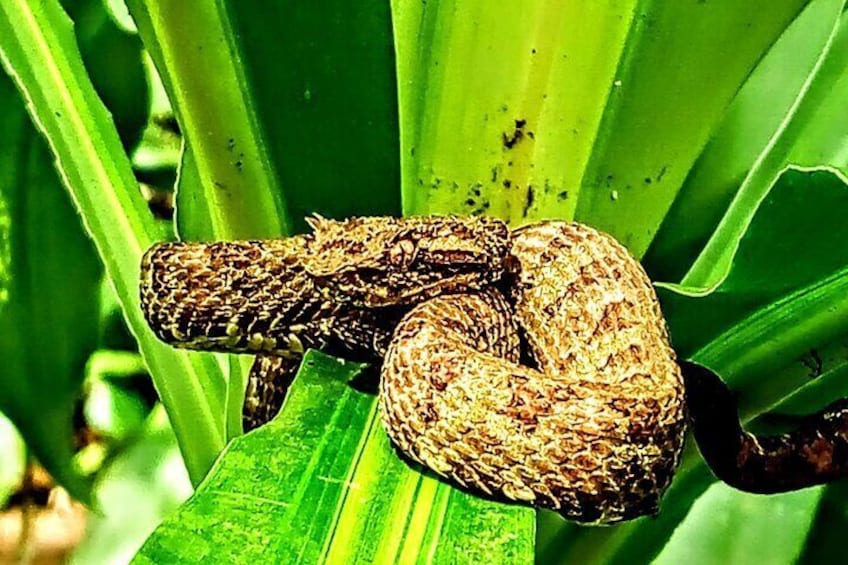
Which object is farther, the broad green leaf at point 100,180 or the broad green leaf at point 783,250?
the broad green leaf at point 100,180

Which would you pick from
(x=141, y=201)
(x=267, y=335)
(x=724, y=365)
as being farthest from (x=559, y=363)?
(x=141, y=201)

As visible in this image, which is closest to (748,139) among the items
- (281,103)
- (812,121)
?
(812,121)

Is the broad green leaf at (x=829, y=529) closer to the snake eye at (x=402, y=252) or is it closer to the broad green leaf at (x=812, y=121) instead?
the broad green leaf at (x=812, y=121)


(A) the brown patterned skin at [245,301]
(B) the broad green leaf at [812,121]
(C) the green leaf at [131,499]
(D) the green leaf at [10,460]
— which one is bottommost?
(D) the green leaf at [10,460]

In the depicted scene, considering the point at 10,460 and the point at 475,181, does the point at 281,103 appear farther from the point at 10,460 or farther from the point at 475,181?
the point at 10,460

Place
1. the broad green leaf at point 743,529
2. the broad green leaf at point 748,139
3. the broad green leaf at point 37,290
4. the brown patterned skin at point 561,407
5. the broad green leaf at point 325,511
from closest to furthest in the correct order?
the broad green leaf at point 325,511 < the brown patterned skin at point 561,407 < the broad green leaf at point 748,139 < the broad green leaf at point 743,529 < the broad green leaf at point 37,290

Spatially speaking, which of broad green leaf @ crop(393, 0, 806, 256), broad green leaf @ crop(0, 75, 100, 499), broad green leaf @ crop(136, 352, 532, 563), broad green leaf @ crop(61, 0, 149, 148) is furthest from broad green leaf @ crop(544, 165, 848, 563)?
broad green leaf @ crop(61, 0, 149, 148)

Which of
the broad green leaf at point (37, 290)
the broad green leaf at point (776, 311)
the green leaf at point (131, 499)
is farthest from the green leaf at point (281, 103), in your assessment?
the green leaf at point (131, 499)

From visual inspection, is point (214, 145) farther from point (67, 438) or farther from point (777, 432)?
point (67, 438)

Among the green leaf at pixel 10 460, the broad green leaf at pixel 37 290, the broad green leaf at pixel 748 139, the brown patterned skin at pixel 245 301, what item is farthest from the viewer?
the green leaf at pixel 10 460
